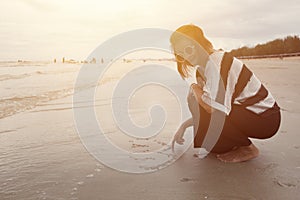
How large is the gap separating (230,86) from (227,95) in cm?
8

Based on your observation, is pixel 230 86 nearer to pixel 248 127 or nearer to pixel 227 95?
pixel 227 95

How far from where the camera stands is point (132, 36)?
11.6 feet

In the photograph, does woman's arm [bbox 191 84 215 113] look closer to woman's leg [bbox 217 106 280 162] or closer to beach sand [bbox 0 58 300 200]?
woman's leg [bbox 217 106 280 162]

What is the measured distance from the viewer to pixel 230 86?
264 cm

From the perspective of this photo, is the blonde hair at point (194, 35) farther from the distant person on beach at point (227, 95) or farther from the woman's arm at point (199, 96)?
the woman's arm at point (199, 96)

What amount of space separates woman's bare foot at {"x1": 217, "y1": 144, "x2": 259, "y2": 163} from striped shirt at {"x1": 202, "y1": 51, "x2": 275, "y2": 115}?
40 centimetres

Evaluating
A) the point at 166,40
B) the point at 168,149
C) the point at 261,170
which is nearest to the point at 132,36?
the point at 166,40

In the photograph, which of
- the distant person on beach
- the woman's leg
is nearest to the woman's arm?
the distant person on beach

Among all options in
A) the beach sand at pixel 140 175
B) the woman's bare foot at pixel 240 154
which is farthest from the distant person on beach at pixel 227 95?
the beach sand at pixel 140 175

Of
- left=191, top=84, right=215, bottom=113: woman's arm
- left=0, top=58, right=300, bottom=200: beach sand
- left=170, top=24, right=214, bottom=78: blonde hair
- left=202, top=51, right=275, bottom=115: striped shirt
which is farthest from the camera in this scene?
left=191, top=84, right=215, bottom=113: woman's arm

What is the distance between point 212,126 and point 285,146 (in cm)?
89

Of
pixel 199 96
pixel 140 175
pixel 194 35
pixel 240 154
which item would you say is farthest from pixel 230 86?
pixel 140 175

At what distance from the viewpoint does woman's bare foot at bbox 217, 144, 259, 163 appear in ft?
9.37

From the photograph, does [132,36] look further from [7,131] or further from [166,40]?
[7,131]
